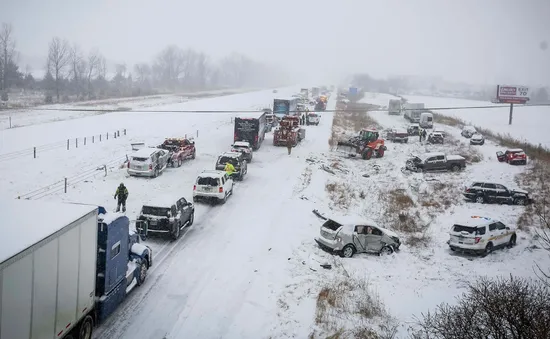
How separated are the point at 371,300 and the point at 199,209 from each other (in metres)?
12.2

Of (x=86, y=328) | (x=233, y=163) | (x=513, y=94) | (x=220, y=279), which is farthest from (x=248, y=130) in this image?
(x=513, y=94)

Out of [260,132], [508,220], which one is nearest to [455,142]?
[260,132]

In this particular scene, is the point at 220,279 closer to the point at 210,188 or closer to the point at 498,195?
the point at 210,188

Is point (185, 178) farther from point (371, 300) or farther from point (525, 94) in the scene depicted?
point (525, 94)

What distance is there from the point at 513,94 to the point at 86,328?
258ft

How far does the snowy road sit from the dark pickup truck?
53.7 feet

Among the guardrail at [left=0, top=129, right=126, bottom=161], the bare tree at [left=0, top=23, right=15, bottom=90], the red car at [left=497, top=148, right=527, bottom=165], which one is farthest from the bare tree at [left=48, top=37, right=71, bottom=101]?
the red car at [left=497, top=148, right=527, bottom=165]

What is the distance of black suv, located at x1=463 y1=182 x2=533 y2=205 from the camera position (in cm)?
3073

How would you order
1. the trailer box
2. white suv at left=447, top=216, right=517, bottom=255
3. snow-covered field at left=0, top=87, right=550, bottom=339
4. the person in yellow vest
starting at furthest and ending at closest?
1. the person in yellow vest
2. white suv at left=447, top=216, right=517, bottom=255
3. snow-covered field at left=0, top=87, right=550, bottom=339
4. the trailer box

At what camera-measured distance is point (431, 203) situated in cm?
3106

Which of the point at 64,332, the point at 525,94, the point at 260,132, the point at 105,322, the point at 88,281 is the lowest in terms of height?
the point at 105,322

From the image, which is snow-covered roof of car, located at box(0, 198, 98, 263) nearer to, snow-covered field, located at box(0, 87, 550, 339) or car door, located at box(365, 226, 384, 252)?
snow-covered field, located at box(0, 87, 550, 339)

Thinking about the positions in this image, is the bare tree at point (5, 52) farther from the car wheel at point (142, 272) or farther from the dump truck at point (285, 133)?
the car wheel at point (142, 272)

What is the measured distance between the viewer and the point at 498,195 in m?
30.8
